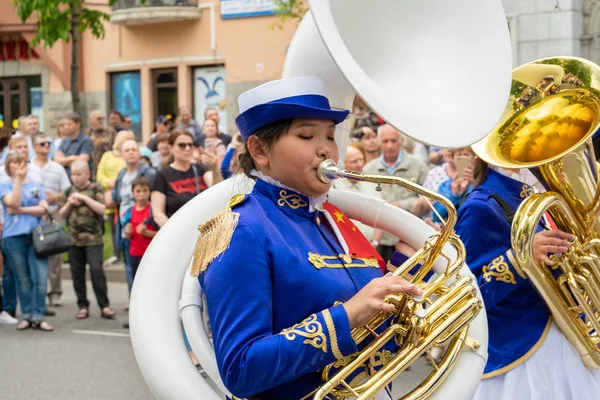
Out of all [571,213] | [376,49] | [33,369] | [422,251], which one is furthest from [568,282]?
[33,369]

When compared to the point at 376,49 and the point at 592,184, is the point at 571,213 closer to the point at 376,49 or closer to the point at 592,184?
the point at 592,184

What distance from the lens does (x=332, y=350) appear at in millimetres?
2596

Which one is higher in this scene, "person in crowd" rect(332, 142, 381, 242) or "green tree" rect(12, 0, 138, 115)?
"green tree" rect(12, 0, 138, 115)

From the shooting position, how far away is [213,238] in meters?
2.76

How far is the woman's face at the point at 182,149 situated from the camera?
8336 mm

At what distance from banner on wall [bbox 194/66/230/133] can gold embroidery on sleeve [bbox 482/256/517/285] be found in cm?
1753

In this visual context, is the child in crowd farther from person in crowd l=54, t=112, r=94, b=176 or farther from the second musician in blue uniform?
the second musician in blue uniform

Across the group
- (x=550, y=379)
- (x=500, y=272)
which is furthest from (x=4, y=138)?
(x=550, y=379)

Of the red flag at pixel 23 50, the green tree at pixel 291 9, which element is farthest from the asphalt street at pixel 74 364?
the red flag at pixel 23 50

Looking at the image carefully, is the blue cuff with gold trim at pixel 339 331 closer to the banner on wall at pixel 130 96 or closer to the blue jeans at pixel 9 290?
the blue jeans at pixel 9 290

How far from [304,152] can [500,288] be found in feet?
4.71

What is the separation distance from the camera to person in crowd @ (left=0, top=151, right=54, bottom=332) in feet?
31.0

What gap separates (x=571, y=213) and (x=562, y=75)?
0.52 m

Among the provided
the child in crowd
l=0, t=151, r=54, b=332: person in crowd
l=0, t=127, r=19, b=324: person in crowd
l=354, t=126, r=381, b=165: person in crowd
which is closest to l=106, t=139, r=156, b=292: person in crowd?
the child in crowd
